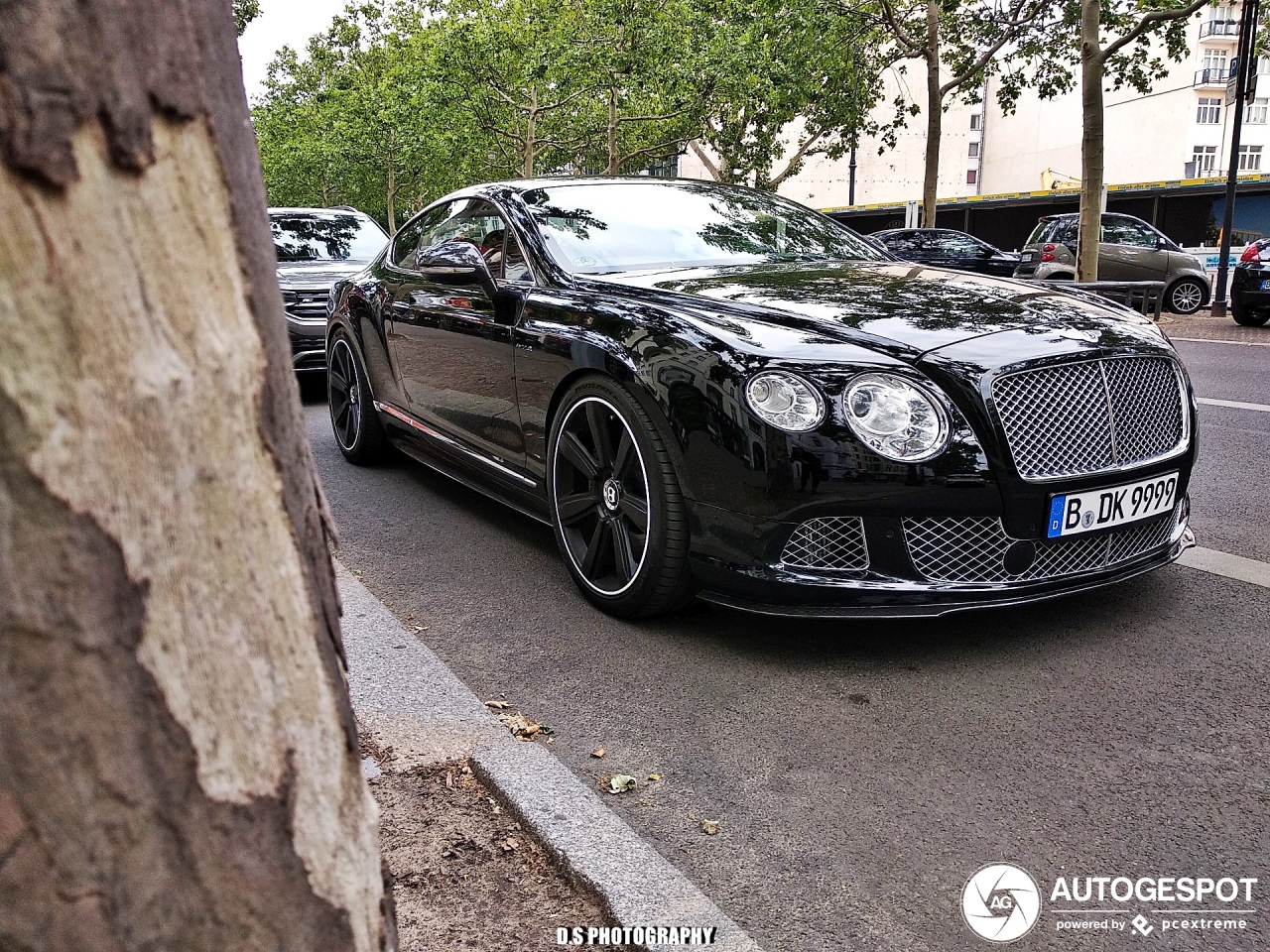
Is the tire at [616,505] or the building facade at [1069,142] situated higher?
the building facade at [1069,142]

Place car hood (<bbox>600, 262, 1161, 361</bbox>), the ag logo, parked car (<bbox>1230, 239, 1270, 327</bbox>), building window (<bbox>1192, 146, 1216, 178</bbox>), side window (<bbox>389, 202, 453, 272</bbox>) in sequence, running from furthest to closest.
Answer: building window (<bbox>1192, 146, 1216, 178</bbox>), parked car (<bbox>1230, 239, 1270, 327</bbox>), side window (<bbox>389, 202, 453, 272</bbox>), car hood (<bbox>600, 262, 1161, 361</bbox>), the ag logo

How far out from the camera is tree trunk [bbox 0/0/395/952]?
886 millimetres

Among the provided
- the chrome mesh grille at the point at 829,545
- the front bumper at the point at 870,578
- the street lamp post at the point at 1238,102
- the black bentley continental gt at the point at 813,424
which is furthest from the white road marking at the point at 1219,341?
the chrome mesh grille at the point at 829,545

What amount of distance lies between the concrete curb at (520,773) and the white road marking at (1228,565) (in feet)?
9.27

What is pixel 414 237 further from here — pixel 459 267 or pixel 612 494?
pixel 612 494

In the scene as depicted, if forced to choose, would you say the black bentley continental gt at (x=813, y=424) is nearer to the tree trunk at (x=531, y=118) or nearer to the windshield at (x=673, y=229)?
the windshield at (x=673, y=229)

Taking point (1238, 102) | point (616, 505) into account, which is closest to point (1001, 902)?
point (616, 505)

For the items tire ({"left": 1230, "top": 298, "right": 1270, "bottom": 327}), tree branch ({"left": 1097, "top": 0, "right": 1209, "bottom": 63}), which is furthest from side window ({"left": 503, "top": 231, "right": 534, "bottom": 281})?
tree branch ({"left": 1097, "top": 0, "right": 1209, "bottom": 63})

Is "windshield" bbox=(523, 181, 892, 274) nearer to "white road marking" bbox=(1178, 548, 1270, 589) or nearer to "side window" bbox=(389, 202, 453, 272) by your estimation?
"side window" bbox=(389, 202, 453, 272)

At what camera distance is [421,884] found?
7.88 feet

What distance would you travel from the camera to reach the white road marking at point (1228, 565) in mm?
4289

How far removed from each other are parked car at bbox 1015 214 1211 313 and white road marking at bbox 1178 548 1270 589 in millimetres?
16885

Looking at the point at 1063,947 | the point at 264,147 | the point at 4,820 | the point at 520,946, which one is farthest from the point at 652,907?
the point at 264,147

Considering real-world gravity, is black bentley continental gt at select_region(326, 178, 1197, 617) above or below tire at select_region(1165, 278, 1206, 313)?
above
